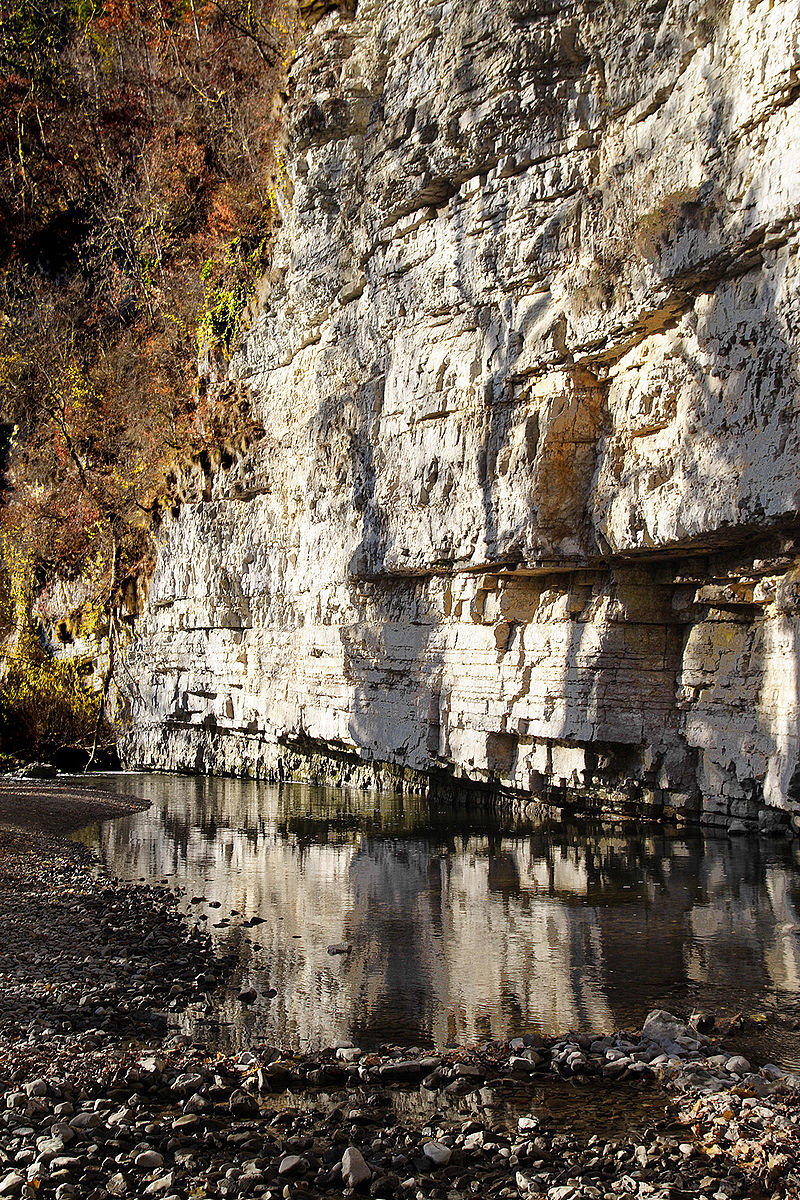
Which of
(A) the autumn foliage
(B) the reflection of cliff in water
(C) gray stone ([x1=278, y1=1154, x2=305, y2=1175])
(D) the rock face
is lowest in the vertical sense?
(C) gray stone ([x1=278, y1=1154, x2=305, y2=1175])

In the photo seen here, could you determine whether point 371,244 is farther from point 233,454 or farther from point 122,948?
point 122,948

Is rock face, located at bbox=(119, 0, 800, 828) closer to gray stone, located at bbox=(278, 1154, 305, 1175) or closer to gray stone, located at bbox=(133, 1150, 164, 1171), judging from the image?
gray stone, located at bbox=(278, 1154, 305, 1175)

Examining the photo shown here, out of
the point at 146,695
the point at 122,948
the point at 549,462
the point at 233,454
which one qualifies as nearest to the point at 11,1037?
the point at 122,948

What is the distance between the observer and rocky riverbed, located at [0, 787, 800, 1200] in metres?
4.70

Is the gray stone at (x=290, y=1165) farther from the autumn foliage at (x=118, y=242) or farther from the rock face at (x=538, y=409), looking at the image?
the autumn foliage at (x=118, y=242)

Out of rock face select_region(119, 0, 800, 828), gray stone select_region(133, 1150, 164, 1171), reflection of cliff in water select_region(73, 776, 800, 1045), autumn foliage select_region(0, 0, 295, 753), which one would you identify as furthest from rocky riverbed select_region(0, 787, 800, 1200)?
autumn foliage select_region(0, 0, 295, 753)

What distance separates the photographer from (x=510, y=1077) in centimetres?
591

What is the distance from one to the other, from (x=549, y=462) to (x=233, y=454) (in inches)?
488

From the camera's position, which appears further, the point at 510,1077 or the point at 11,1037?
the point at 11,1037

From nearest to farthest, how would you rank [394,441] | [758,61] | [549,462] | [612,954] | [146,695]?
[612,954], [758,61], [549,462], [394,441], [146,695]

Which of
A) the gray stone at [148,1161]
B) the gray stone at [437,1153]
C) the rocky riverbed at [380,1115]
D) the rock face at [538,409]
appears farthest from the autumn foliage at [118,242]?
the gray stone at [437,1153]

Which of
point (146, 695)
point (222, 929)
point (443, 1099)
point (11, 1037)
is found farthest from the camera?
point (146, 695)

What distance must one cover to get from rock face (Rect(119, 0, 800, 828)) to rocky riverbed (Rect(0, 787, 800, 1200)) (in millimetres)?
6842

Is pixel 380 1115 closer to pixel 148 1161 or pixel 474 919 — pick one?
pixel 148 1161
